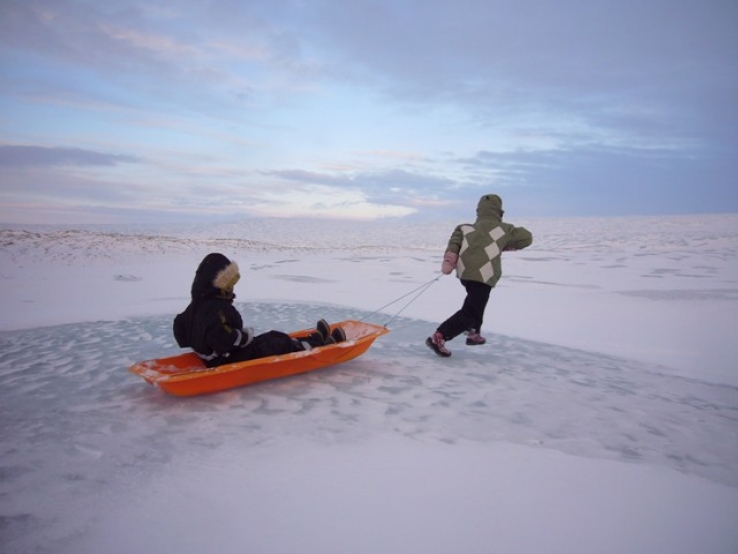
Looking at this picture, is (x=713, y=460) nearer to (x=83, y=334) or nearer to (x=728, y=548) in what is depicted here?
(x=728, y=548)

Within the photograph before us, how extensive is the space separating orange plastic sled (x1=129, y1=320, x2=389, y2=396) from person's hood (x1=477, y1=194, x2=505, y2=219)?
181 centimetres

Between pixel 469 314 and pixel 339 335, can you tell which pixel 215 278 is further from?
pixel 469 314

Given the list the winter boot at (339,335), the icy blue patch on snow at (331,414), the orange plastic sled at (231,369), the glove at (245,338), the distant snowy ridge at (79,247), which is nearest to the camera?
the icy blue patch on snow at (331,414)

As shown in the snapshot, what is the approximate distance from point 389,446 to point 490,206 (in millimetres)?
3093

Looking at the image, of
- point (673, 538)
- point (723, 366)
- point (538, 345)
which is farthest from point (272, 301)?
point (673, 538)

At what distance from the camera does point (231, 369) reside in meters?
3.33

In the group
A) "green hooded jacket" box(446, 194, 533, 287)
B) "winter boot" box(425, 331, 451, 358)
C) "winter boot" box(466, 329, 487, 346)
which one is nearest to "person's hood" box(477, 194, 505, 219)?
"green hooded jacket" box(446, 194, 533, 287)

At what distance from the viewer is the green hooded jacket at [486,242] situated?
4.88 m

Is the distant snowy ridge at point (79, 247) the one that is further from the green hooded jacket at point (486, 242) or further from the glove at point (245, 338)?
the green hooded jacket at point (486, 242)

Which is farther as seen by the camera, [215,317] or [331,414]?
[215,317]

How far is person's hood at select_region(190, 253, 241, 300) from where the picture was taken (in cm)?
345

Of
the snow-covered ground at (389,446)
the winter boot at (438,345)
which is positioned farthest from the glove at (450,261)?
the snow-covered ground at (389,446)

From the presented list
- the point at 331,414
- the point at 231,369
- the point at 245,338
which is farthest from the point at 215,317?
the point at 331,414

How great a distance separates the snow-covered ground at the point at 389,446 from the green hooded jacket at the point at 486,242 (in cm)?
92
